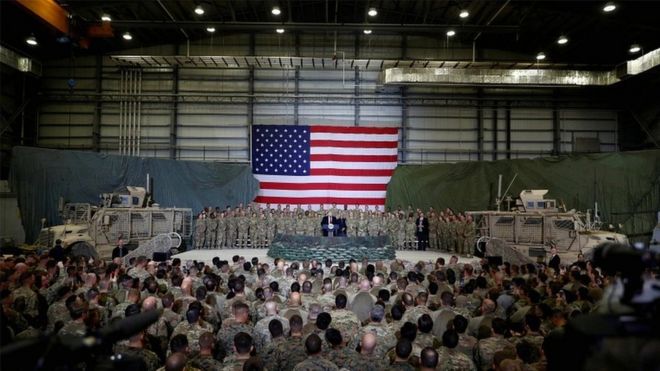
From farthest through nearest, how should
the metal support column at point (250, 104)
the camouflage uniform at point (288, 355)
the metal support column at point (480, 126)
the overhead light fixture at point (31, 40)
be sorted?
the metal support column at point (480, 126), the metal support column at point (250, 104), the overhead light fixture at point (31, 40), the camouflage uniform at point (288, 355)

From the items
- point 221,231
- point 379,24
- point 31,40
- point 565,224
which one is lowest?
point 221,231

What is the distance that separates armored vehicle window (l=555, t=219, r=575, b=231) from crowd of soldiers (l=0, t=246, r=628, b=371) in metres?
4.61

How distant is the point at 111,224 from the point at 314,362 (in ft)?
39.4

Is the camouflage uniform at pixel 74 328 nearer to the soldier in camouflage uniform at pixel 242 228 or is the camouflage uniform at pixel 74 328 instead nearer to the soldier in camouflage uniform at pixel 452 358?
the soldier in camouflage uniform at pixel 452 358

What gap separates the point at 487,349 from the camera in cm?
446

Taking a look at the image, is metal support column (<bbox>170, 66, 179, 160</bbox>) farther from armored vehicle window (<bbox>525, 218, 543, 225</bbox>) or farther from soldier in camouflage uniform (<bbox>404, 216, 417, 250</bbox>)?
armored vehicle window (<bbox>525, 218, 543, 225</bbox>)

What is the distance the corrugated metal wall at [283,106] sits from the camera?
2142 centimetres

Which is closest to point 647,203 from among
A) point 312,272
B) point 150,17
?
point 312,272

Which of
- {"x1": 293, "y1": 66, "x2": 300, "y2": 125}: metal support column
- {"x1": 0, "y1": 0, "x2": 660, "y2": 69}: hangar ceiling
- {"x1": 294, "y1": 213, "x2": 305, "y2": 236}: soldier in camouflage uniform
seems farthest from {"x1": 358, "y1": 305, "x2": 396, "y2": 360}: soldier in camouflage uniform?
{"x1": 293, "y1": 66, "x2": 300, "y2": 125}: metal support column

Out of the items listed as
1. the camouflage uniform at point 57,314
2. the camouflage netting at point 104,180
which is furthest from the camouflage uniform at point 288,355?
the camouflage netting at point 104,180

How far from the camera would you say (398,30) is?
17.4m

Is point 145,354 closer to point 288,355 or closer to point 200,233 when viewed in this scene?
point 288,355

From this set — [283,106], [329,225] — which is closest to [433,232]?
[329,225]

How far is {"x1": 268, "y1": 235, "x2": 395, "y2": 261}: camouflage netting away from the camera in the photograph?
1261 cm
